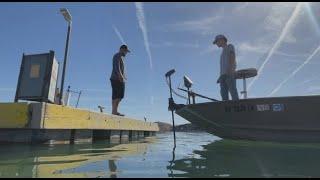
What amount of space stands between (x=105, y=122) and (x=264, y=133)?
347 cm

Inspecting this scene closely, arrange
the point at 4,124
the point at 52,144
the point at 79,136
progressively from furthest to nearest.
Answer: the point at 79,136 < the point at 52,144 < the point at 4,124

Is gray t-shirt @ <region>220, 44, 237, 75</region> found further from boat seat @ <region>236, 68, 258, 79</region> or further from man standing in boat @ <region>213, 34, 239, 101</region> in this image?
boat seat @ <region>236, 68, 258, 79</region>

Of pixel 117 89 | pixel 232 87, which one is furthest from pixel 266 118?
pixel 117 89

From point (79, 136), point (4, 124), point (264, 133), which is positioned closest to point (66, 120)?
point (4, 124)

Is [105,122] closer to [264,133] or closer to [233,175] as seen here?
[264,133]

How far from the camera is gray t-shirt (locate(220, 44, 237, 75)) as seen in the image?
26.2ft

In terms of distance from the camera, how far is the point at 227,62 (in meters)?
Result: 8.00

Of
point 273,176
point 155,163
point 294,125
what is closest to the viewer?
point 273,176

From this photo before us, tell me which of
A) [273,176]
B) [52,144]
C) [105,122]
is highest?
[105,122]

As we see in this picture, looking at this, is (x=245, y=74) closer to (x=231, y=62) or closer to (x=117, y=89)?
(x=231, y=62)

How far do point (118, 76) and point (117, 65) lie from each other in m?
0.25

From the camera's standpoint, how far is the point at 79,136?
7031 mm

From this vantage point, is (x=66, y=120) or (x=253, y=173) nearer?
(x=253, y=173)

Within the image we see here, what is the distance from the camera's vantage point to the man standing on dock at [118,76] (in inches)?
314
